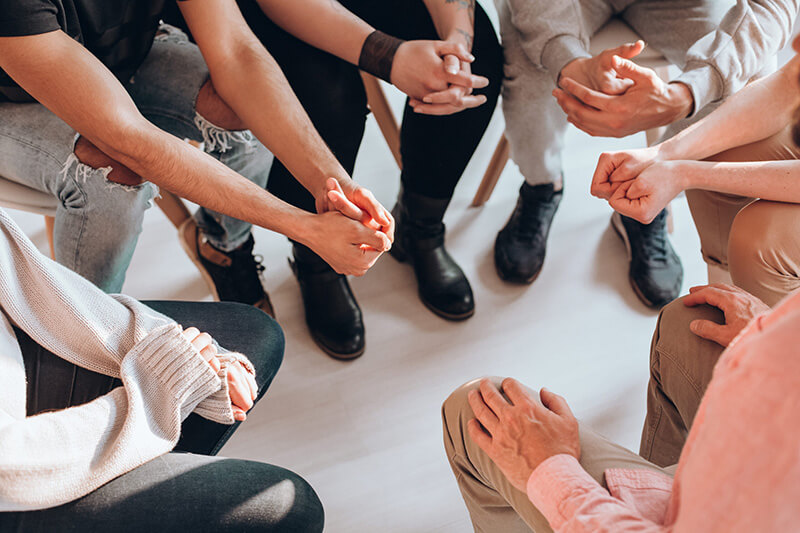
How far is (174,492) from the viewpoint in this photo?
0.77 meters

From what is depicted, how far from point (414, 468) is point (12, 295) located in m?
0.82

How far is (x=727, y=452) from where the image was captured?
0.42 metres

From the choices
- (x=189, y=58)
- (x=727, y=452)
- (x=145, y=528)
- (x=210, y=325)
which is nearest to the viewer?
(x=727, y=452)

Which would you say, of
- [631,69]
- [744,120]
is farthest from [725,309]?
[631,69]

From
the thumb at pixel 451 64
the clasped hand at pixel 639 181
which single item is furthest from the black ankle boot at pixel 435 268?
the clasped hand at pixel 639 181

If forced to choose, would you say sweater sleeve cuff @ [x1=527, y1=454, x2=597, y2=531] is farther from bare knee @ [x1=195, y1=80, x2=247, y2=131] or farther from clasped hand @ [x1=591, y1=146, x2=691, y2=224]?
bare knee @ [x1=195, y1=80, x2=247, y2=131]

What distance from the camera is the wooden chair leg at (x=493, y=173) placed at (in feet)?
5.11

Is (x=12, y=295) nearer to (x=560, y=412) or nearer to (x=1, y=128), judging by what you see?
(x=1, y=128)

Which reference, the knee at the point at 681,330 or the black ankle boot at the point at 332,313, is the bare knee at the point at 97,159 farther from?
the knee at the point at 681,330

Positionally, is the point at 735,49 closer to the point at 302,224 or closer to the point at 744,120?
the point at 744,120

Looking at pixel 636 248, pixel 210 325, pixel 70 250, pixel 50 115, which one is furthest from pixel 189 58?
pixel 636 248

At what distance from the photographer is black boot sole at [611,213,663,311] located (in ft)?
4.90

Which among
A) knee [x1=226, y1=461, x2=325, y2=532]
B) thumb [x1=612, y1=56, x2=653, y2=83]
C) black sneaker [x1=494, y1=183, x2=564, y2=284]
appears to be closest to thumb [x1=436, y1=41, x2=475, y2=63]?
thumb [x1=612, y1=56, x2=653, y2=83]

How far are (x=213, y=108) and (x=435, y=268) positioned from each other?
25.9 inches
